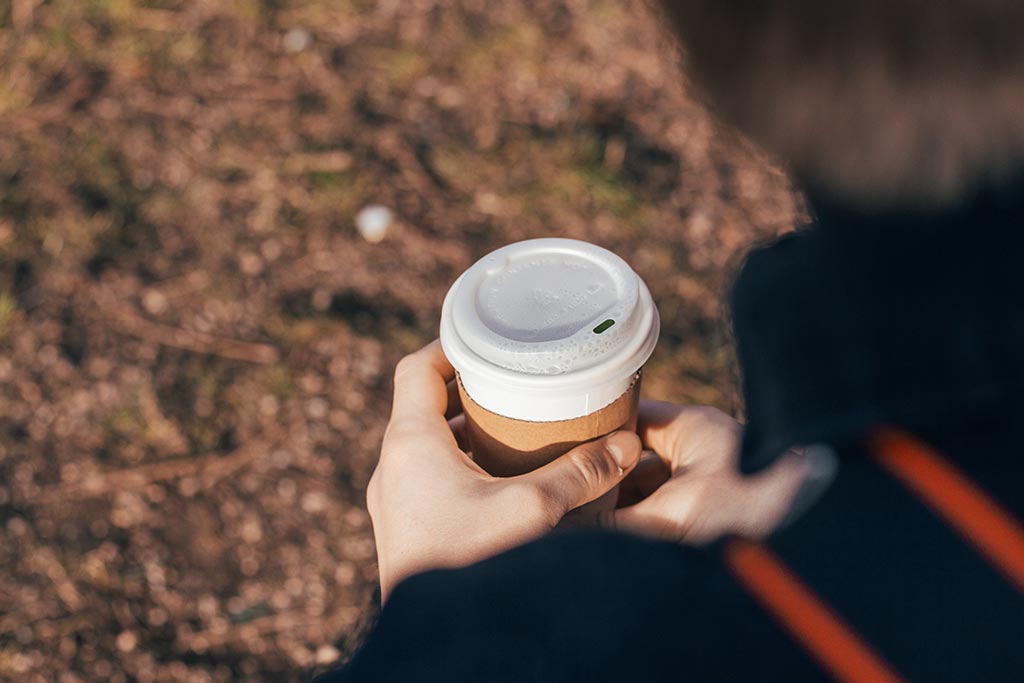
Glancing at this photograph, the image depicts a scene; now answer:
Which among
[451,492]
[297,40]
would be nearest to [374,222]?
[297,40]

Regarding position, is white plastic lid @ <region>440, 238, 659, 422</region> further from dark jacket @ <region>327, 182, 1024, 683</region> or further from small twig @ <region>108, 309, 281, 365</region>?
small twig @ <region>108, 309, 281, 365</region>

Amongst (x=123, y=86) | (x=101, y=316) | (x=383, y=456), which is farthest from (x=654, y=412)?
(x=123, y=86)

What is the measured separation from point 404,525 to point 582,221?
7.02ft

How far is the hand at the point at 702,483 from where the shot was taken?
1111 millimetres

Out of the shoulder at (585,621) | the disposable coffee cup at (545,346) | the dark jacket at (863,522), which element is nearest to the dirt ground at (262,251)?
the disposable coffee cup at (545,346)

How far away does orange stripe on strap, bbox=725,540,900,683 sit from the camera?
92cm

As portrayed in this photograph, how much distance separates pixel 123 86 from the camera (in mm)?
4035

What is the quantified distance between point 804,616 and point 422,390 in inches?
36.4

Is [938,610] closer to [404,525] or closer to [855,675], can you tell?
[855,675]

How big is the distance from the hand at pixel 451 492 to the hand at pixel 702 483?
9 cm

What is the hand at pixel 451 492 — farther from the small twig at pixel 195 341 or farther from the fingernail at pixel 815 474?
the small twig at pixel 195 341

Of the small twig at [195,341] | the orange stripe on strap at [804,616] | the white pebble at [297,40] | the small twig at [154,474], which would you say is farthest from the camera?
the white pebble at [297,40]

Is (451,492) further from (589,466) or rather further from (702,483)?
(702,483)

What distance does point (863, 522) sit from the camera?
0.98m
